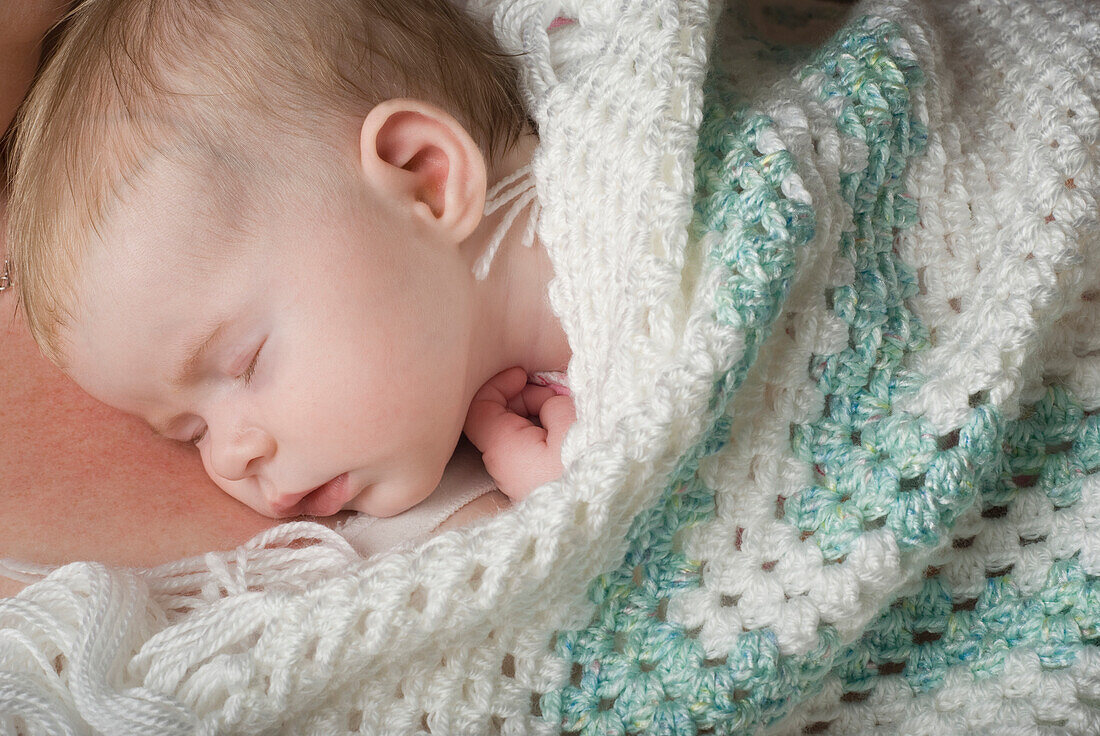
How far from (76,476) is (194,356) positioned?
0.72 feet

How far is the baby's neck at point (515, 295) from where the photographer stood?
3.45 ft

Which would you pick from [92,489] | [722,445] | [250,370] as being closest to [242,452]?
[250,370]

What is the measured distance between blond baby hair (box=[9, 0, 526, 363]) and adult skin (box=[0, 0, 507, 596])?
9 cm

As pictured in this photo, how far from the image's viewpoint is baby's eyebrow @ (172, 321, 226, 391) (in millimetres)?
941

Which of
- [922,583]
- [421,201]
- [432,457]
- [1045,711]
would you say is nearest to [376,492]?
[432,457]

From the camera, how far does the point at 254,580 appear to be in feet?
2.97

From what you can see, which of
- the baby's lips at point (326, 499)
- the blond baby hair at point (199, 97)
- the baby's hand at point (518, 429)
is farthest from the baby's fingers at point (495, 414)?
the blond baby hair at point (199, 97)

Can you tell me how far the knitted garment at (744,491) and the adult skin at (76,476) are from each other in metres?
0.08

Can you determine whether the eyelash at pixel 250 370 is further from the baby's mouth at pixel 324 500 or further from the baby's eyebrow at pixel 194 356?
the baby's mouth at pixel 324 500

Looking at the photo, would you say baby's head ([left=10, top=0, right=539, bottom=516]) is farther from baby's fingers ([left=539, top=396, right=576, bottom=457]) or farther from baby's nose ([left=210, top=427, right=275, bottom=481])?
baby's fingers ([left=539, top=396, right=576, bottom=457])

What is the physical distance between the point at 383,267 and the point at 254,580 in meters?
0.35

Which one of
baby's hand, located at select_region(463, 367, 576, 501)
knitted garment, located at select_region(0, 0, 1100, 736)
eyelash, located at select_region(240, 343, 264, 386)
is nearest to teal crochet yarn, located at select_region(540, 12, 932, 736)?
knitted garment, located at select_region(0, 0, 1100, 736)

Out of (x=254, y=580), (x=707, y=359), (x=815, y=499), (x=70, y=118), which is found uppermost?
(x=70, y=118)

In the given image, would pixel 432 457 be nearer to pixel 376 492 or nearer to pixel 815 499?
pixel 376 492
